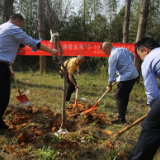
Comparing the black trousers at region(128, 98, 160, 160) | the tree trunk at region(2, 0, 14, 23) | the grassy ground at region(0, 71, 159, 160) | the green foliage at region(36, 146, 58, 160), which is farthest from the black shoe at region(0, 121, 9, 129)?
the tree trunk at region(2, 0, 14, 23)

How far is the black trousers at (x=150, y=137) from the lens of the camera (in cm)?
158

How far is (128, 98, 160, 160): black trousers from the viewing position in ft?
Answer: 5.18

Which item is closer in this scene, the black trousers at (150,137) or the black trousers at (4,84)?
the black trousers at (150,137)

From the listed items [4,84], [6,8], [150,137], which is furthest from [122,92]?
[6,8]

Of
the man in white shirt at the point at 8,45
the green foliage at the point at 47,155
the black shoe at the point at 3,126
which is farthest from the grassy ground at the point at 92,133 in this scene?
the man in white shirt at the point at 8,45

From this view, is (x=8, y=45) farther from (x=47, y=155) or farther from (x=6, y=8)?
(x=6, y=8)

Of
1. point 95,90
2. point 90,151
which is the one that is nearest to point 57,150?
point 90,151

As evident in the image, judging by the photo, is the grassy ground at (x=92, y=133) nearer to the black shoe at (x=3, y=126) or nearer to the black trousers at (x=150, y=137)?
the black shoe at (x=3, y=126)

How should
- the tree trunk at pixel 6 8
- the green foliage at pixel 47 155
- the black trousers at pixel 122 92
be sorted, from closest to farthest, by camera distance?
the green foliage at pixel 47 155
the black trousers at pixel 122 92
the tree trunk at pixel 6 8

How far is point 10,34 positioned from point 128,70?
2.44m

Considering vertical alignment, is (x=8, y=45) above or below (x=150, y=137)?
above

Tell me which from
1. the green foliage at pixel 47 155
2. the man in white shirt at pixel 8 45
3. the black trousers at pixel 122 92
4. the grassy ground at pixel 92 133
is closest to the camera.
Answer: the green foliage at pixel 47 155

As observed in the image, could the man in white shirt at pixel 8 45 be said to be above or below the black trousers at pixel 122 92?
above

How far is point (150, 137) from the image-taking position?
160 centimetres
